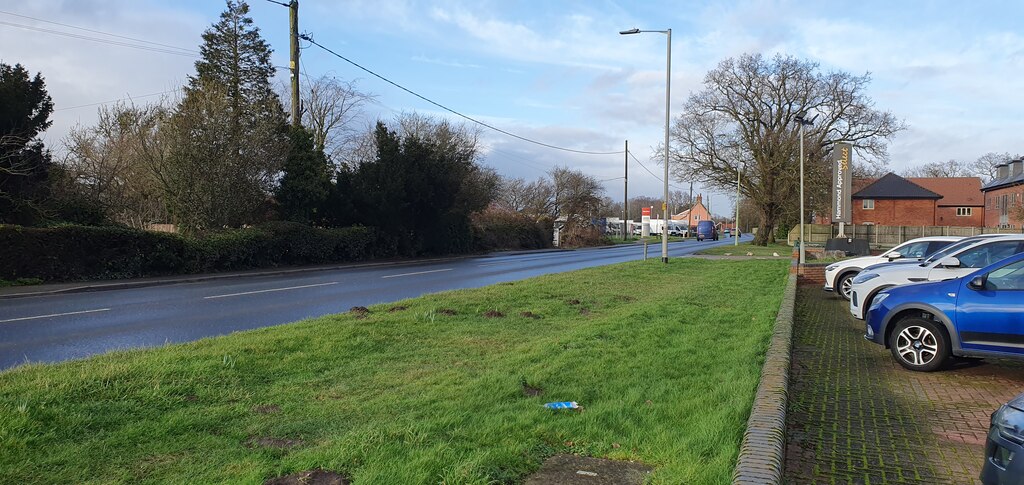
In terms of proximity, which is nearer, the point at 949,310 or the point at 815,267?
the point at 949,310

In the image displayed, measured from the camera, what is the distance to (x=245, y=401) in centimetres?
532

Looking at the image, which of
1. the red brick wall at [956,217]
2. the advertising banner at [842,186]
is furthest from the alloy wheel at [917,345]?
the red brick wall at [956,217]

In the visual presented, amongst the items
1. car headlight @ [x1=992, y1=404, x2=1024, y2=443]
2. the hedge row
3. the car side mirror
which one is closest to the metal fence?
the hedge row

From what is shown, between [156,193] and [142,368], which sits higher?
[156,193]

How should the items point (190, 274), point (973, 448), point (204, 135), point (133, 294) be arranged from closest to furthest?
point (973, 448), point (133, 294), point (190, 274), point (204, 135)

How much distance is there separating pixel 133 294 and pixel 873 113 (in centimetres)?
4833

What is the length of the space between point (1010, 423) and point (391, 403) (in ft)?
13.3

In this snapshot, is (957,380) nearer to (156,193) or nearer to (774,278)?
(774,278)

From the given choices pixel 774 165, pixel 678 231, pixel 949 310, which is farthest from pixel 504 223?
pixel 678 231

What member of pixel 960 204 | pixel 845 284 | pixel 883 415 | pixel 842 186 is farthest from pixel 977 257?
pixel 960 204

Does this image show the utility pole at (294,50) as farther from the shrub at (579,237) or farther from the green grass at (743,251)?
the shrub at (579,237)

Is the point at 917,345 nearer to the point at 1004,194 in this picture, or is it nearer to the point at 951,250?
the point at 951,250

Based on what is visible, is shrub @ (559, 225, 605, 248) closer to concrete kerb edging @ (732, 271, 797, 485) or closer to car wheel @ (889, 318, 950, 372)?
car wheel @ (889, 318, 950, 372)

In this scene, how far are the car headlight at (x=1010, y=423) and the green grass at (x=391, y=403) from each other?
4.59 ft
